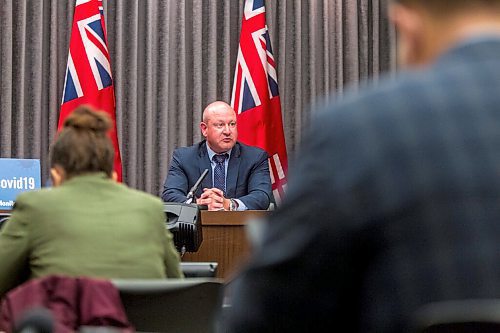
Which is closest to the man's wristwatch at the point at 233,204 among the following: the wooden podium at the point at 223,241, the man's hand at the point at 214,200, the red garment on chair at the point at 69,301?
the man's hand at the point at 214,200

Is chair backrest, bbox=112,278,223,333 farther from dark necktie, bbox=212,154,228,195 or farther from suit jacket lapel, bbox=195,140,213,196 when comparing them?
dark necktie, bbox=212,154,228,195

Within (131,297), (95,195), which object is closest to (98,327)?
(131,297)

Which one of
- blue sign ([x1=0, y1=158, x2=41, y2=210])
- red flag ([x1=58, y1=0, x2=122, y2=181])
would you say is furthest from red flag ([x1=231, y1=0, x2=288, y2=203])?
blue sign ([x1=0, y1=158, x2=41, y2=210])

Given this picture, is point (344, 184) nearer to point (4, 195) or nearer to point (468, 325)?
point (468, 325)

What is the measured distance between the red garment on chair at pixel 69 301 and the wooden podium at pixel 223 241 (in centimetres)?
222

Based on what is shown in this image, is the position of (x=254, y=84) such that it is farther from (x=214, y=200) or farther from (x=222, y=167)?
(x=214, y=200)

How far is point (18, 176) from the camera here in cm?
501

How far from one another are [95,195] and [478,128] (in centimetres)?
200

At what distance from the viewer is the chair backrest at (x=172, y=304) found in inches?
99.8

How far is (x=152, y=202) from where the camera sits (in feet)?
9.43

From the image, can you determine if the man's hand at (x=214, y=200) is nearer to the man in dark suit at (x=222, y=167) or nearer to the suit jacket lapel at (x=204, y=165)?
the man in dark suit at (x=222, y=167)

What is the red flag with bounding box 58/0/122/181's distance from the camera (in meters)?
6.79

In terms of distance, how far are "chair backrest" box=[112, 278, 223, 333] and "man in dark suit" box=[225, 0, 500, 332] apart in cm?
163

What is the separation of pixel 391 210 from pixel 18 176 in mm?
4334
